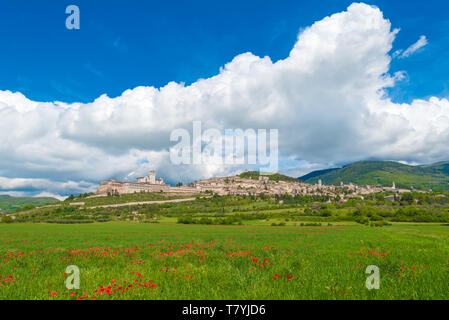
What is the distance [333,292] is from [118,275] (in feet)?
25.5

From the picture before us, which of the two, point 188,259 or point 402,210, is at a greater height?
point 188,259

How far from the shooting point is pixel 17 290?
27.2 ft

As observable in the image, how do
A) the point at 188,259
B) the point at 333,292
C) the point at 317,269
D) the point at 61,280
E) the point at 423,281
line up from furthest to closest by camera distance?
1. the point at 188,259
2. the point at 317,269
3. the point at 61,280
4. the point at 423,281
5. the point at 333,292

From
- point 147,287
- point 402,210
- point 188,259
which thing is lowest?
point 402,210

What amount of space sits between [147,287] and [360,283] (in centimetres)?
726

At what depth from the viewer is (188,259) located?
45.0 ft

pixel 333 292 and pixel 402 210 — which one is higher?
pixel 333 292

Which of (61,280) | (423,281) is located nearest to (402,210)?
(423,281)

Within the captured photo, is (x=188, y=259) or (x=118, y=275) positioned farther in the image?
(x=188, y=259)

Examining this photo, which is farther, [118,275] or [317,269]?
[317,269]
